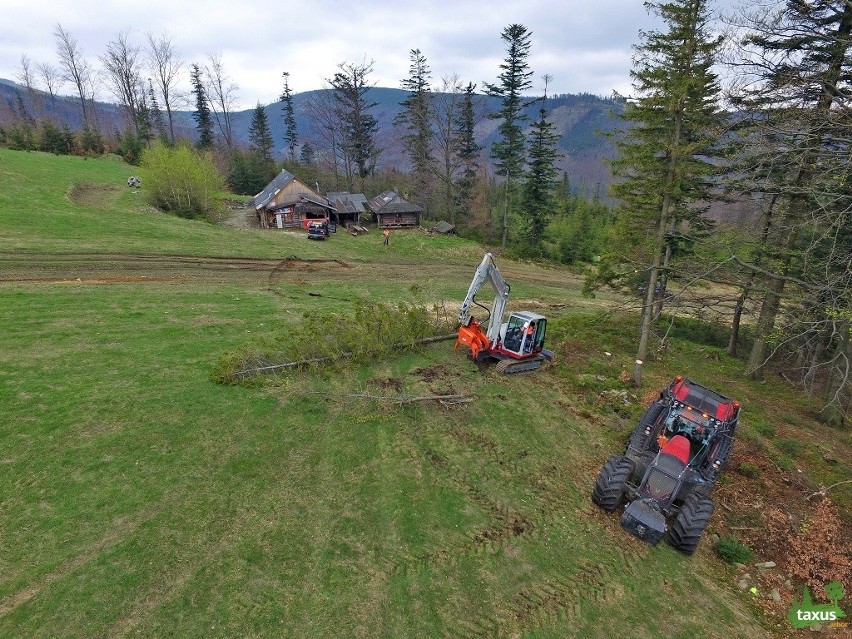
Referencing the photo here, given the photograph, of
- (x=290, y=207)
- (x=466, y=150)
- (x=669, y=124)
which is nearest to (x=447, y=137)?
(x=466, y=150)

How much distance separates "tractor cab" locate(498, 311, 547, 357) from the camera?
15.5m

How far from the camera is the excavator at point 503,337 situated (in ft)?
51.0

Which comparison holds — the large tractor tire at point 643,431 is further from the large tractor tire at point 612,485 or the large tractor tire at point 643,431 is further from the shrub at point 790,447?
the shrub at point 790,447

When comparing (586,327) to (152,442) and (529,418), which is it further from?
(152,442)

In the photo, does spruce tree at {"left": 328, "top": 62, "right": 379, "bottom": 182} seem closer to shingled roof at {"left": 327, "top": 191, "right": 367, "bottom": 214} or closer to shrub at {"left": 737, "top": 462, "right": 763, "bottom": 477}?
shingled roof at {"left": 327, "top": 191, "right": 367, "bottom": 214}

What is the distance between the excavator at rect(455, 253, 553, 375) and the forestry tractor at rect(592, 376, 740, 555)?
5118mm

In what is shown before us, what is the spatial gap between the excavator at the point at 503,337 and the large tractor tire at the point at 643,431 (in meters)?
5.03

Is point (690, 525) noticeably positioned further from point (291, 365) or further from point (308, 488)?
point (291, 365)

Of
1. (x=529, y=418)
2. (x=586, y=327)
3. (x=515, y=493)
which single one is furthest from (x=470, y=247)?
(x=515, y=493)

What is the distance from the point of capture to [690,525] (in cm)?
866

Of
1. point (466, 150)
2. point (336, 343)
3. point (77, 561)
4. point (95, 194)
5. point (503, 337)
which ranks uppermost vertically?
point (466, 150)

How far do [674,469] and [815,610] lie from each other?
320 cm

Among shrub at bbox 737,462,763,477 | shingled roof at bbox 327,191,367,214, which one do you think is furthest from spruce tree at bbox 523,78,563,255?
shrub at bbox 737,462,763,477

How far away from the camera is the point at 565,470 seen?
1112 centimetres
